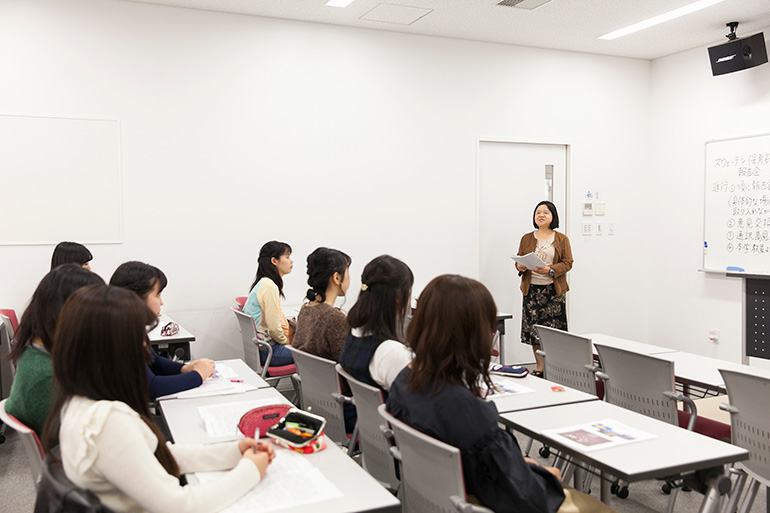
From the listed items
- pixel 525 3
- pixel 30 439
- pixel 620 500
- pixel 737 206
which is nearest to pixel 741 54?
pixel 737 206

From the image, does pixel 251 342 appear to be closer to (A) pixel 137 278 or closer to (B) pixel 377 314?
(A) pixel 137 278

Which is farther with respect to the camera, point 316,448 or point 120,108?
point 120,108

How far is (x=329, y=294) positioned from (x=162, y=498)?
191 cm

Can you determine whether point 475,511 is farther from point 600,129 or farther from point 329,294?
point 600,129

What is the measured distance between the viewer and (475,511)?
1.72 meters

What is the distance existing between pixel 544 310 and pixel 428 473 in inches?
171

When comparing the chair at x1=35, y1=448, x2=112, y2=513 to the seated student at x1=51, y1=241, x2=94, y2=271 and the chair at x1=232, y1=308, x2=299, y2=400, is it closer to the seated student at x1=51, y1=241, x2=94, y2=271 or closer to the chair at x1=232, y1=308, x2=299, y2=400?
the chair at x1=232, y1=308, x2=299, y2=400

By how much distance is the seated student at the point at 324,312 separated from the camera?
3.18m

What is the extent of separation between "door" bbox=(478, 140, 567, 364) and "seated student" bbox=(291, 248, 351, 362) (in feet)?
11.2

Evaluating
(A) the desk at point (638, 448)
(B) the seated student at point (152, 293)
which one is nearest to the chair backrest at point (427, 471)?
(A) the desk at point (638, 448)

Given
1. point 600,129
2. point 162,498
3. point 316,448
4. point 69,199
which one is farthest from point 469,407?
point 600,129

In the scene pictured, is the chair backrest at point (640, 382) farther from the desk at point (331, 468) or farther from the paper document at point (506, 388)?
→ the desk at point (331, 468)

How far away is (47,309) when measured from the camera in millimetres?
2070

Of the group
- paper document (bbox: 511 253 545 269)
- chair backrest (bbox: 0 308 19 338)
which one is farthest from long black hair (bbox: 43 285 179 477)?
paper document (bbox: 511 253 545 269)
